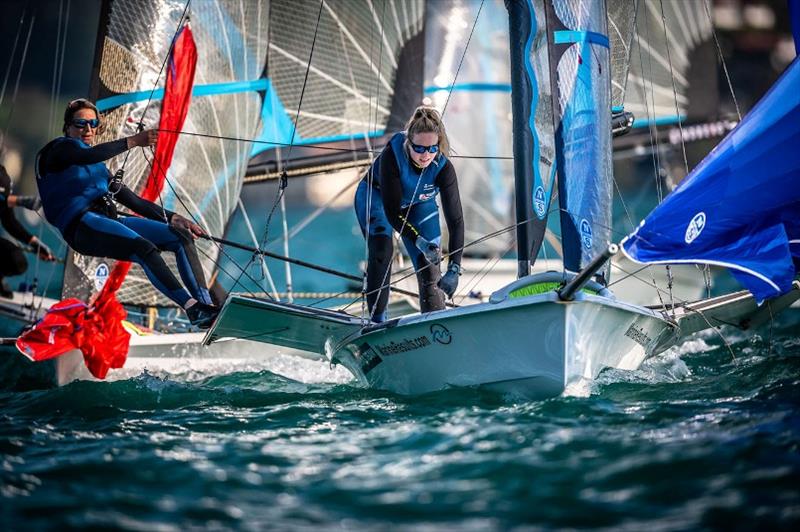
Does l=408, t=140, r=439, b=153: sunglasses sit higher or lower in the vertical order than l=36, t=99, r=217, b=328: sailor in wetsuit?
higher

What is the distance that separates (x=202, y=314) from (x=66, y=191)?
105cm

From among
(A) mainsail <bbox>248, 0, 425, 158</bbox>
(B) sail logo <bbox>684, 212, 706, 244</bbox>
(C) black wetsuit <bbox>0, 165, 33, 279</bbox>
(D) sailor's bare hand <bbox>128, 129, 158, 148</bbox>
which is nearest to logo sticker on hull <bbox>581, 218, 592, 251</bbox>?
(B) sail logo <bbox>684, 212, 706, 244</bbox>

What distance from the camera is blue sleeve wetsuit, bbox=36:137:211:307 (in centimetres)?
479

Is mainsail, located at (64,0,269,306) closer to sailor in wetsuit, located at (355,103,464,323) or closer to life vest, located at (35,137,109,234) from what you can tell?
life vest, located at (35,137,109,234)

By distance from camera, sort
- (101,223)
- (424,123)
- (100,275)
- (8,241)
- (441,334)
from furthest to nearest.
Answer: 1. (8,241)
2. (100,275)
3. (101,223)
4. (424,123)
5. (441,334)

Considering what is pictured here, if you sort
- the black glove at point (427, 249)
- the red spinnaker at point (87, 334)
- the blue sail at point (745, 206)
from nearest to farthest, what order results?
the blue sail at point (745, 206)
the black glove at point (427, 249)
the red spinnaker at point (87, 334)

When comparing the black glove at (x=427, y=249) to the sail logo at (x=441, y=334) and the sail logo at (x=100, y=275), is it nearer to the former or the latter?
the sail logo at (x=441, y=334)

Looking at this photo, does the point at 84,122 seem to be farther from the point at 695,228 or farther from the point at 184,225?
the point at 695,228

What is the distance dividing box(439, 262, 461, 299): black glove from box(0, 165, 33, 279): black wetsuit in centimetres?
468

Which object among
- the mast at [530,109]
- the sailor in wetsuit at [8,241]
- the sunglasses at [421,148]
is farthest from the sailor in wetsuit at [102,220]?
the sailor in wetsuit at [8,241]

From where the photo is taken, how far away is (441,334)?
14.1 ft

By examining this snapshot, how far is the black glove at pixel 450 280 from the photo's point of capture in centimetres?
471

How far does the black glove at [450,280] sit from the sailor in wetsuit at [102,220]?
1262mm

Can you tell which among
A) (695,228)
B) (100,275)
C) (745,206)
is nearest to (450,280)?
(695,228)
